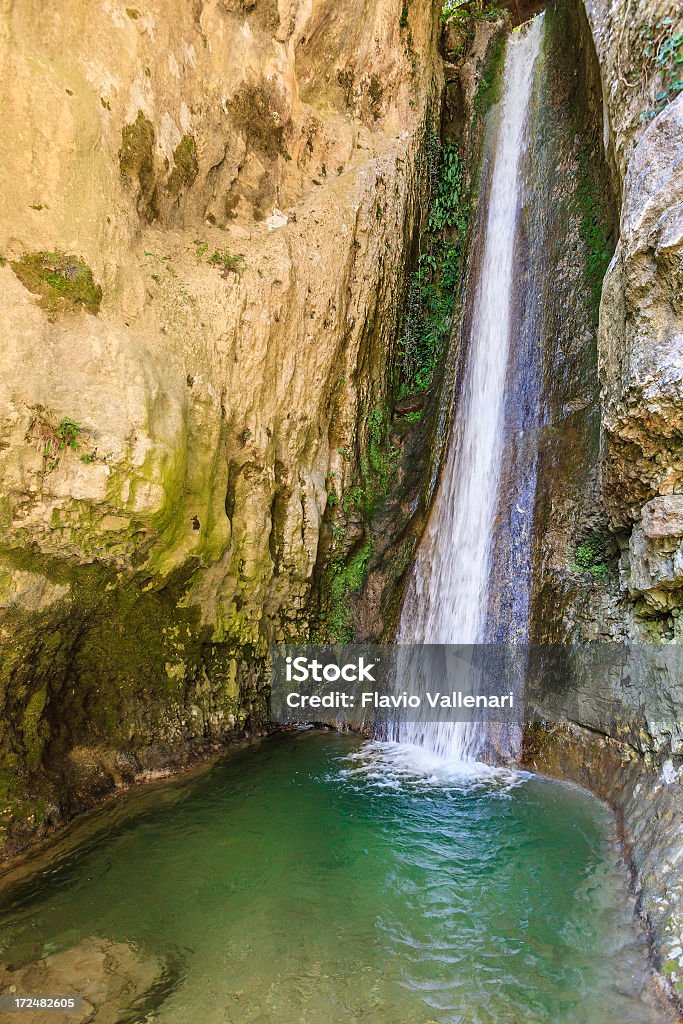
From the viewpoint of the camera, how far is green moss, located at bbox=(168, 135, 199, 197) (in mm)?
5910

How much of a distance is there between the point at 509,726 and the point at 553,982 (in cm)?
301

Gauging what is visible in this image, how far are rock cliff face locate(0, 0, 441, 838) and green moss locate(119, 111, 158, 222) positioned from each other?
20 millimetres

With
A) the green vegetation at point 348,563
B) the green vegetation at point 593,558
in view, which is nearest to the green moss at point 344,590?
the green vegetation at point 348,563

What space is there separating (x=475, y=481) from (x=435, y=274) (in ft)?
11.8

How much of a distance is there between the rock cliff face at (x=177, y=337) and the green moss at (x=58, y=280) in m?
0.02

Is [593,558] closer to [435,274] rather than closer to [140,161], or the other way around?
[435,274]

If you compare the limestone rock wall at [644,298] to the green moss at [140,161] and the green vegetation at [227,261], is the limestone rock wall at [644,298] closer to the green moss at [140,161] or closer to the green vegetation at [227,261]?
the green vegetation at [227,261]

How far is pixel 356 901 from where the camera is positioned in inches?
163

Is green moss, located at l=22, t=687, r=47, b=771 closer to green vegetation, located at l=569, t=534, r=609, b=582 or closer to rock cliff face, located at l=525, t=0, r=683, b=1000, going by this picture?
rock cliff face, located at l=525, t=0, r=683, b=1000

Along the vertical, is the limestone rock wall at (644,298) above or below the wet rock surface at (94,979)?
above

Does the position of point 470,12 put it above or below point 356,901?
above

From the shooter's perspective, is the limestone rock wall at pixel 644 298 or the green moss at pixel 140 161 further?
the green moss at pixel 140 161

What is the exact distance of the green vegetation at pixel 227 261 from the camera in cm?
626

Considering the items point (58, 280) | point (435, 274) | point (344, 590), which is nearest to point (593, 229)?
point (435, 274)
